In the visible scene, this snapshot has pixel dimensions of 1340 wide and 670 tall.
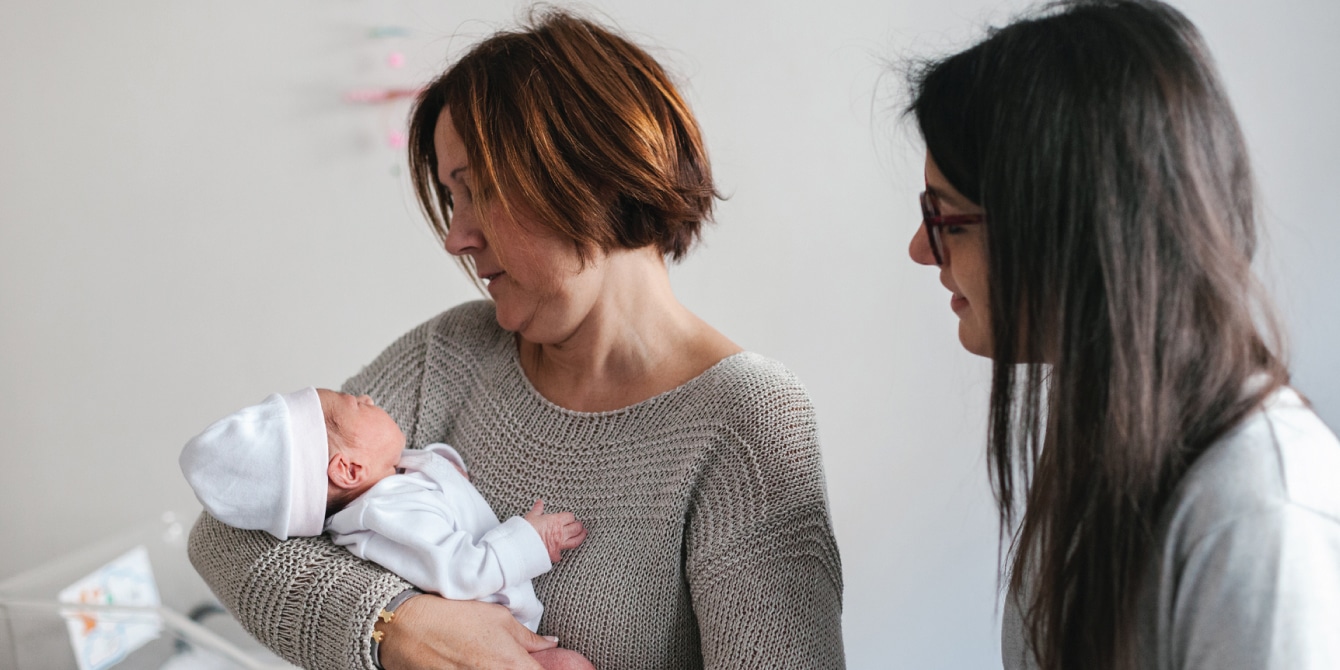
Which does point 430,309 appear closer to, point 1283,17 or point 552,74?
point 552,74

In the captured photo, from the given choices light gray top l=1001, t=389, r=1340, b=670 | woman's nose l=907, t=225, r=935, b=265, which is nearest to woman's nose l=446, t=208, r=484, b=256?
woman's nose l=907, t=225, r=935, b=265

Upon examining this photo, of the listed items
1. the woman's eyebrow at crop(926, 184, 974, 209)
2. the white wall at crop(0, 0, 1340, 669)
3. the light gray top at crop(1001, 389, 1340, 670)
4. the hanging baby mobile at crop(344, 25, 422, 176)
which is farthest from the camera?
the hanging baby mobile at crop(344, 25, 422, 176)

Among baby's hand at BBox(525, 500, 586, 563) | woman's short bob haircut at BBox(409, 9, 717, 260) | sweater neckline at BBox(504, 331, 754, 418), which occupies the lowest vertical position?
baby's hand at BBox(525, 500, 586, 563)

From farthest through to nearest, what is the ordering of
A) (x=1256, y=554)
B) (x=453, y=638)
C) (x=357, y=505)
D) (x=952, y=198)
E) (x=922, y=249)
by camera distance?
(x=357, y=505) < (x=453, y=638) < (x=922, y=249) < (x=952, y=198) < (x=1256, y=554)

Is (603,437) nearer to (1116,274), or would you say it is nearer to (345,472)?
(345,472)

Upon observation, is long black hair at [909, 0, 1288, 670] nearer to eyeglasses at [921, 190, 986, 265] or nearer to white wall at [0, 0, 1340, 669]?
eyeglasses at [921, 190, 986, 265]

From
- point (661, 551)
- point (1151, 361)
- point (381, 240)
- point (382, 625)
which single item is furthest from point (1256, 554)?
point (381, 240)

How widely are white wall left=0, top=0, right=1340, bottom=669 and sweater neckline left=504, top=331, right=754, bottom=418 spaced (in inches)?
30.0

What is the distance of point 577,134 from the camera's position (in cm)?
137

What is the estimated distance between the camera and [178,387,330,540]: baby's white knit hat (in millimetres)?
1372

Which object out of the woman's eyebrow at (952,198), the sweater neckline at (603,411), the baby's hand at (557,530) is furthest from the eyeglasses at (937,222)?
the baby's hand at (557,530)

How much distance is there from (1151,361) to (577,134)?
0.85 metres

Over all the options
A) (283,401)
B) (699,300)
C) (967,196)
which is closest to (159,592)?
(283,401)

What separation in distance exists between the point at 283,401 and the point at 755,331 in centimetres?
120
